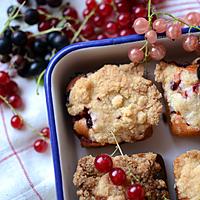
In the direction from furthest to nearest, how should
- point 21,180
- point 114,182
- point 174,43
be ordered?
point 21,180
point 174,43
point 114,182

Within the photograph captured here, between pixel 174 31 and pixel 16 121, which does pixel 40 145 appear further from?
pixel 174 31

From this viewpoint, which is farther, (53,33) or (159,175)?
(53,33)

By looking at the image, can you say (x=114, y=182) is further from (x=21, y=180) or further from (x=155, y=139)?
(x=21, y=180)

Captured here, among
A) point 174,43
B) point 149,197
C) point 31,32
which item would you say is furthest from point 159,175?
point 31,32

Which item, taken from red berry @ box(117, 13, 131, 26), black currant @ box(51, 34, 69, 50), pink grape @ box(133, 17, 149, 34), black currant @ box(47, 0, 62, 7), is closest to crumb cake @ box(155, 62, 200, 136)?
pink grape @ box(133, 17, 149, 34)

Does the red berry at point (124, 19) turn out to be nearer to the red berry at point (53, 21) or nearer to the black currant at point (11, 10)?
the red berry at point (53, 21)

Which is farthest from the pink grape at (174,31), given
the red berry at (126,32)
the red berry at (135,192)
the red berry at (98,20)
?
the red berry at (135,192)

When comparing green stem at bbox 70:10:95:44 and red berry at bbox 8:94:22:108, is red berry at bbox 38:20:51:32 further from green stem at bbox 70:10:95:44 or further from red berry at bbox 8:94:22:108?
red berry at bbox 8:94:22:108

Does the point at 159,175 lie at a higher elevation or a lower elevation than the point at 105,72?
lower
